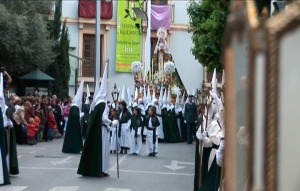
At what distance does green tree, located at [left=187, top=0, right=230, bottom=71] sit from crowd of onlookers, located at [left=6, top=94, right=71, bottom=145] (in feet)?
18.7

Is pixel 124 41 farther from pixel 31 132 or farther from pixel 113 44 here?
pixel 31 132

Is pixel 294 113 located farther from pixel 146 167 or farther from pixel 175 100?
pixel 175 100

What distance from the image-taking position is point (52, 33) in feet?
128

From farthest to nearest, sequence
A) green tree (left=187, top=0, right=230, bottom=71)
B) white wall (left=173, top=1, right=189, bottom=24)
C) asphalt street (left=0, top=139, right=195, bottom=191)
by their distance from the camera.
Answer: white wall (left=173, top=1, right=189, bottom=24) < green tree (left=187, top=0, right=230, bottom=71) < asphalt street (left=0, top=139, right=195, bottom=191)

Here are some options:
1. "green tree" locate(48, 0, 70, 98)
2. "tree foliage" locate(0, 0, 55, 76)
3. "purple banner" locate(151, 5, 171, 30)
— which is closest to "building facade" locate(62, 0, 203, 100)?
"purple banner" locate(151, 5, 171, 30)

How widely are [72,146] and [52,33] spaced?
62.8 feet

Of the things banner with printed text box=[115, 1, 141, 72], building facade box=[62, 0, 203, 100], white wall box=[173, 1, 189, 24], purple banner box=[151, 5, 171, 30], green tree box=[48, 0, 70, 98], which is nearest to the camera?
green tree box=[48, 0, 70, 98]

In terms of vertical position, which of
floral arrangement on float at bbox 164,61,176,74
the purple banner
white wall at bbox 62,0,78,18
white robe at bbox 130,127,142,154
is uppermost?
white wall at bbox 62,0,78,18

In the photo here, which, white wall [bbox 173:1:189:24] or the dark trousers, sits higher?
white wall [bbox 173:1:189:24]

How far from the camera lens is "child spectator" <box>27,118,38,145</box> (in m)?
22.9

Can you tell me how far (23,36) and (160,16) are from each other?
587 inches

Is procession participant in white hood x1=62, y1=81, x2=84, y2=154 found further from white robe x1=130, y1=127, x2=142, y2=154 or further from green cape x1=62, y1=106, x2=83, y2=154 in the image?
white robe x1=130, y1=127, x2=142, y2=154

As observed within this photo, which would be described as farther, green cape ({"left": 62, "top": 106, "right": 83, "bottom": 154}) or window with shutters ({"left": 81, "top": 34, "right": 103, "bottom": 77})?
window with shutters ({"left": 81, "top": 34, "right": 103, "bottom": 77})

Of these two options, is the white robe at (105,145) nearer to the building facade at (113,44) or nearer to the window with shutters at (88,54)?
the building facade at (113,44)
